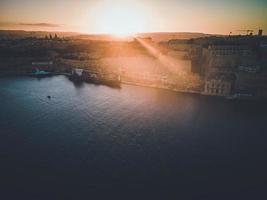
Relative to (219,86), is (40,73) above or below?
above

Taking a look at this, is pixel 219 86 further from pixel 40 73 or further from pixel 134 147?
pixel 40 73

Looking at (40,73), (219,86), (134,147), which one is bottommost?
(134,147)

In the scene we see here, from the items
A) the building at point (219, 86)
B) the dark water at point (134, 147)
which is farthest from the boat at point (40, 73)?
the building at point (219, 86)

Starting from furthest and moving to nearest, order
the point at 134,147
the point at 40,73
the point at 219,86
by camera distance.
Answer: the point at 40,73
the point at 219,86
the point at 134,147

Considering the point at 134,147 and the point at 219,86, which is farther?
the point at 219,86

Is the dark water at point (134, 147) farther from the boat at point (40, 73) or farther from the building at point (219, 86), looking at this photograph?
the boat at point (40, 73)

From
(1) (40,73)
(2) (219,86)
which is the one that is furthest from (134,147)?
(1) (40,73)

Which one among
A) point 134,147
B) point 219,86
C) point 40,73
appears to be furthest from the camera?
point 40,73

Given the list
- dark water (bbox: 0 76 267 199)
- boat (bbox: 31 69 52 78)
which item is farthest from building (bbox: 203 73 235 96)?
boat (bbox: 31 69 52 78)
